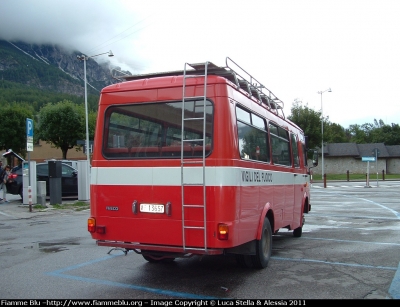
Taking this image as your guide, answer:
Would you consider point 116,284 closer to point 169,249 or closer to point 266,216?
point 169,249

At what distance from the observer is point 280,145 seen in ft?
28.1

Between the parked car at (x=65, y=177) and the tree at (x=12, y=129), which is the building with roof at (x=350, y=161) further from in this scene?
the parked car at (x=65, y=177)

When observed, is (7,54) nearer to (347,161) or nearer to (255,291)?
(347,161)

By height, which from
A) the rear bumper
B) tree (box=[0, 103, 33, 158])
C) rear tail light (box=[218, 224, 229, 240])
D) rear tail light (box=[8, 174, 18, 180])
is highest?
tree (box=[0, 103, 33, 158])

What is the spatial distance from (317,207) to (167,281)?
1233cm

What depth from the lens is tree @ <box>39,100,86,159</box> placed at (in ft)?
171

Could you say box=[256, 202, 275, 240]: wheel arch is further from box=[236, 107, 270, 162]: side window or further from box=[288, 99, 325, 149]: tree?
box=[288, 99, 325, 149]: tree

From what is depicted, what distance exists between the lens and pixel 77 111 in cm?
5416

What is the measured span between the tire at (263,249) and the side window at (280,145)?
4.37 feet

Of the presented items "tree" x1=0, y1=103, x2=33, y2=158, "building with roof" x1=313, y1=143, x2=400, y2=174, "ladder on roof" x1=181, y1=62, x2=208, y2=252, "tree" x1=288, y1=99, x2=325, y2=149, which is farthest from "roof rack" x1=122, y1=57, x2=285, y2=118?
"building with roof" x1=313, y1=143, x2=400, y2=174

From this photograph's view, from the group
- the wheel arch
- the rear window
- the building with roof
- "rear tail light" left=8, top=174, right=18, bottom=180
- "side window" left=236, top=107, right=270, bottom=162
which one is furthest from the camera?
the building with roof

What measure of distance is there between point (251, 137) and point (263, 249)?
73.7 inches

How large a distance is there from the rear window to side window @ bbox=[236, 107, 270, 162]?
0.63 m

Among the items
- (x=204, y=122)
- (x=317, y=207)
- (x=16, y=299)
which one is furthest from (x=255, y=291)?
(x=317, y=207)
